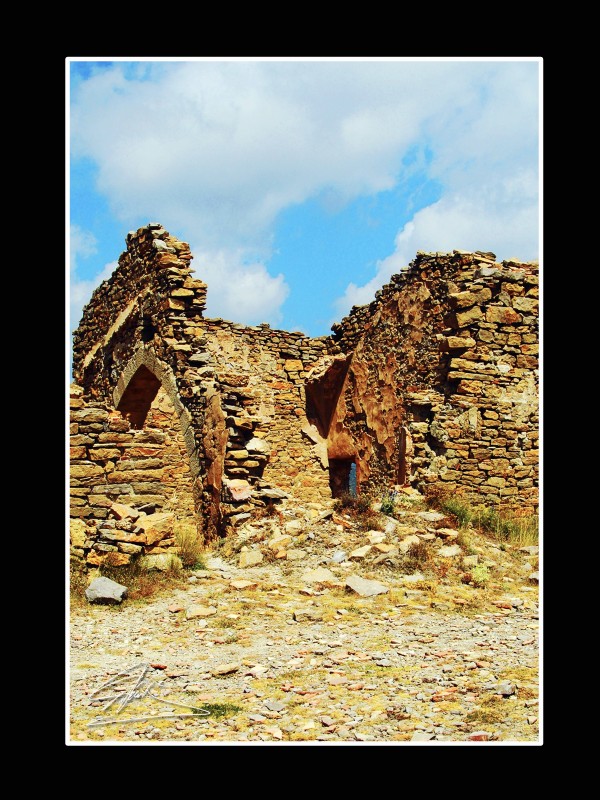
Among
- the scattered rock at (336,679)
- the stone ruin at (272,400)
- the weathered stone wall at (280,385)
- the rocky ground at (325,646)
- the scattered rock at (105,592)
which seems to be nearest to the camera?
the rocky ground at (325,646)

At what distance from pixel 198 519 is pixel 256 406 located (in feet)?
17.0

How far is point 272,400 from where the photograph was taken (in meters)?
15.6

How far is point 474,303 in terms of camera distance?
10.5 meters

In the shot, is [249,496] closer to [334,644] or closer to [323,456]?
[334,644]

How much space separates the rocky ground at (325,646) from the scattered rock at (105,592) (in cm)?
9

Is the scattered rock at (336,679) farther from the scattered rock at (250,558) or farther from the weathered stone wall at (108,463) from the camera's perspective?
the weathered stone wall at (108,463)

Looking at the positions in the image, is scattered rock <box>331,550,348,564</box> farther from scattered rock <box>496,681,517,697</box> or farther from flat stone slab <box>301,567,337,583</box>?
scattered rock <box>496,681,517,697</box>

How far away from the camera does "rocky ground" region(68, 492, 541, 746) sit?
3932 mm

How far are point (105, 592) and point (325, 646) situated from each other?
7.04ft

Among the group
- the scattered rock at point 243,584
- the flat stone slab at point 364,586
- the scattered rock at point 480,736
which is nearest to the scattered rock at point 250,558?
the scattered rock at point 243,584

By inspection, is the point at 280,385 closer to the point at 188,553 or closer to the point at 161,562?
the point at 188,553

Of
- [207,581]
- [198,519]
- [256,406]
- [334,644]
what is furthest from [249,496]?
[256,406]

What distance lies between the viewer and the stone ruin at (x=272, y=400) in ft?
25.2

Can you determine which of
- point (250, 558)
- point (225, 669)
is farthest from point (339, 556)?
point (225, 669)
